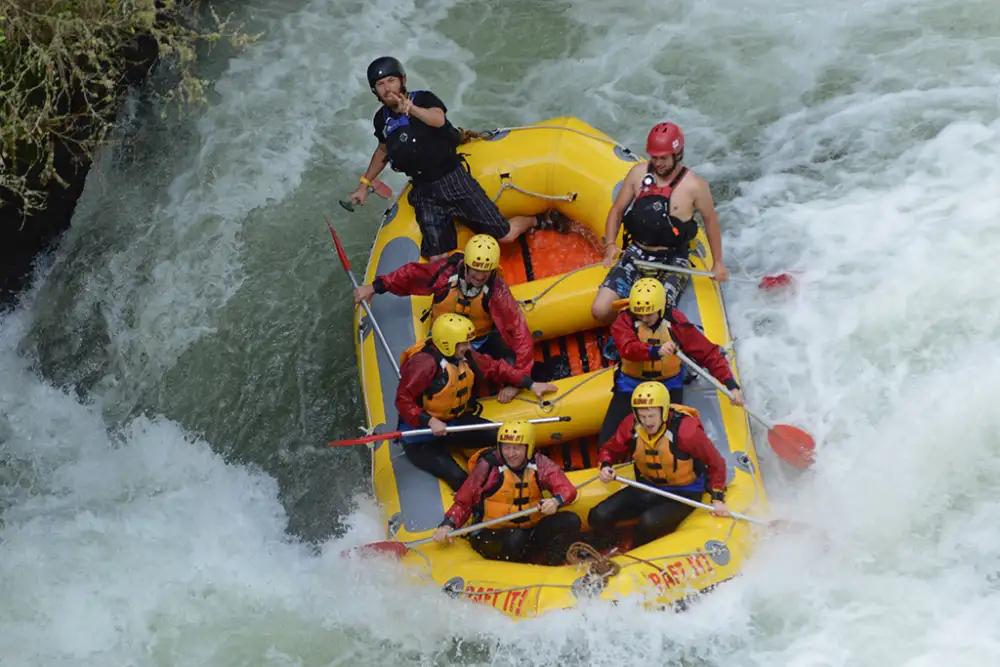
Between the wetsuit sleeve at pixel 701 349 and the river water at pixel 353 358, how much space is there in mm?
694

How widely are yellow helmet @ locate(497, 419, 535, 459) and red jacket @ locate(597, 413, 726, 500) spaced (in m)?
0.39

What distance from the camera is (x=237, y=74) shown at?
836 cm

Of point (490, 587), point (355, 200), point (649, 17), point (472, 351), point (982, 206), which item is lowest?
point (490, 587)

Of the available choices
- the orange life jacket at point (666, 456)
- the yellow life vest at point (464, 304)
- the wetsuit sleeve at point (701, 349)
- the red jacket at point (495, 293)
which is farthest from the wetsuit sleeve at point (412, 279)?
the orange life jacket at point (666, 456)

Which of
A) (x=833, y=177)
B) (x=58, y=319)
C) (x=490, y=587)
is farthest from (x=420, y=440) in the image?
(x=833, y=177)

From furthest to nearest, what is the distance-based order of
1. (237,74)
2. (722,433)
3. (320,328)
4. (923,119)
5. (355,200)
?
(237,74), (923,119), (320,328), (355,200), (722,433)

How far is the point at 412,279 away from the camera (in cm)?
570

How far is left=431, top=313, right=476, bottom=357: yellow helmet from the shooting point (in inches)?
204

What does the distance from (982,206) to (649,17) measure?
3.19 m

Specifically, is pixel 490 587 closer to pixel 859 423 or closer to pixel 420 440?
pixel 420 440

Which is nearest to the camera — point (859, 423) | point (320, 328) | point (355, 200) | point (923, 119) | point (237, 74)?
point (859, 423)

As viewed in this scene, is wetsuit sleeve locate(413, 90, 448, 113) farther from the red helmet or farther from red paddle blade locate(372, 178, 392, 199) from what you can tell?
the red helmet

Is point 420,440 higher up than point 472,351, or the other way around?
point 472,351

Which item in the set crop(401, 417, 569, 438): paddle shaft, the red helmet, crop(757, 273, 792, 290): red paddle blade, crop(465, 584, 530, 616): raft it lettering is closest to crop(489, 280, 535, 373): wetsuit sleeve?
crop(401, 417, 569, 438): paddle shaft
